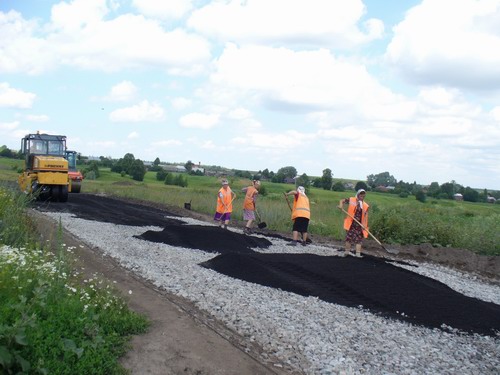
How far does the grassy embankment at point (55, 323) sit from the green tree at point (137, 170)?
5765 cm

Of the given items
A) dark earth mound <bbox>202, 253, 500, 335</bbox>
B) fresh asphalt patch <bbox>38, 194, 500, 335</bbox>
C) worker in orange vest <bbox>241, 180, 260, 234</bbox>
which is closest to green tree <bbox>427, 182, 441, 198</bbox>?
worker in orange vest <bbox>241, 180, 260, 234</bbox>

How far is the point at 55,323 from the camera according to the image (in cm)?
519

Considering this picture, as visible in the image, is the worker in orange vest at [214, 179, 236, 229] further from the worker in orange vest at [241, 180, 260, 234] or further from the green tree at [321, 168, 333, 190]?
the green tree at [321, 168, 333, 190]

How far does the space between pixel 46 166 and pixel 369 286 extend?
17624 millimetres

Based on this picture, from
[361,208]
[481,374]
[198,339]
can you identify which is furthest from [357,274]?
[198,339]

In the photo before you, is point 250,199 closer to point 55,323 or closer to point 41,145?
point 55,323

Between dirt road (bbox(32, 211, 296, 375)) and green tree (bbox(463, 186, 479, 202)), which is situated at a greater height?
green tree (bbox(463, 186, 479, 202))

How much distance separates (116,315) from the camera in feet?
19.8

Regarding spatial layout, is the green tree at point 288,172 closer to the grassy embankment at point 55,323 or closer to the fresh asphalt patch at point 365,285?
the fresh asphalt patch at point 365,285

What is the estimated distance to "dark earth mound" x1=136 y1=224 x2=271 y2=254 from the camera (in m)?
13.7

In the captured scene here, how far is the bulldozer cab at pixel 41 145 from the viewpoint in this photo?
80.2 feet

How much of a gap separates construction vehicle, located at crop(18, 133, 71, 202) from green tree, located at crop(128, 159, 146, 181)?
38.5 meters

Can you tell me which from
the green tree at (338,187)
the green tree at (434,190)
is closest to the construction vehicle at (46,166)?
the green tree at (338,187)

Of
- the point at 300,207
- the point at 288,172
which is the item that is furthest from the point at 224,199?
the point at 288,172
